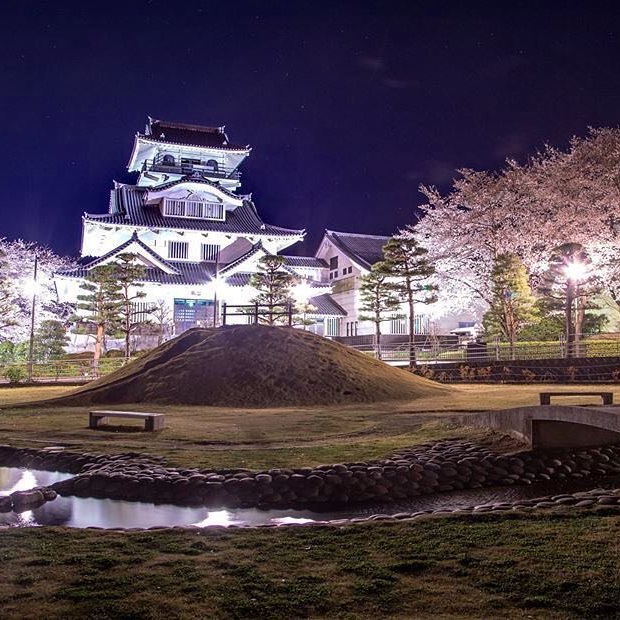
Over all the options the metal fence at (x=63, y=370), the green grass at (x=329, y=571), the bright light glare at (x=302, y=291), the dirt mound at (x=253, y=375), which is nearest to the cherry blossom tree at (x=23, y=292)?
the metal fence at (x=63, y=370)

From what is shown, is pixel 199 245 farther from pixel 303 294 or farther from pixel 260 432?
pixel 260 432

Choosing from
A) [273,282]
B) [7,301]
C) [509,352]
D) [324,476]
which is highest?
[273,282]

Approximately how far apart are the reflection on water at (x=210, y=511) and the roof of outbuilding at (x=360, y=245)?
119 feet

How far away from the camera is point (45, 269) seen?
1710 inches

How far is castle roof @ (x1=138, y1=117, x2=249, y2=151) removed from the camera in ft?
179

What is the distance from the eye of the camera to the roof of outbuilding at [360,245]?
46.2 metres

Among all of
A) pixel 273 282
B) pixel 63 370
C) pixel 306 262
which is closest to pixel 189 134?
pixel 306 262

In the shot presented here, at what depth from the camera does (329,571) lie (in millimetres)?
4516

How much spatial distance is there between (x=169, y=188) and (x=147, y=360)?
1157 inches

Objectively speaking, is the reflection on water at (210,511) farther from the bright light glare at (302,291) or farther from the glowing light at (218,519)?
the bright light glare at (302,291)

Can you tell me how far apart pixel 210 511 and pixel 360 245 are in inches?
1686

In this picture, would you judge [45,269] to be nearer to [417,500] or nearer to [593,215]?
[593,215]

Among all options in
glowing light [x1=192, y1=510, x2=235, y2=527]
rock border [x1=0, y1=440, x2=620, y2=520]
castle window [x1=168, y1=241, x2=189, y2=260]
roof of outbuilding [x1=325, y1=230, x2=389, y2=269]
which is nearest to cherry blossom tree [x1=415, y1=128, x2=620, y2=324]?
roof of outbuilding [x1=325, y1=230, x2=389, y2=269]

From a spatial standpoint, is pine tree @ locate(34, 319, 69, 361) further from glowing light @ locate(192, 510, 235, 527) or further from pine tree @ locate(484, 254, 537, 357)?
glowing light @ locate(192, 510, 235, 527)
